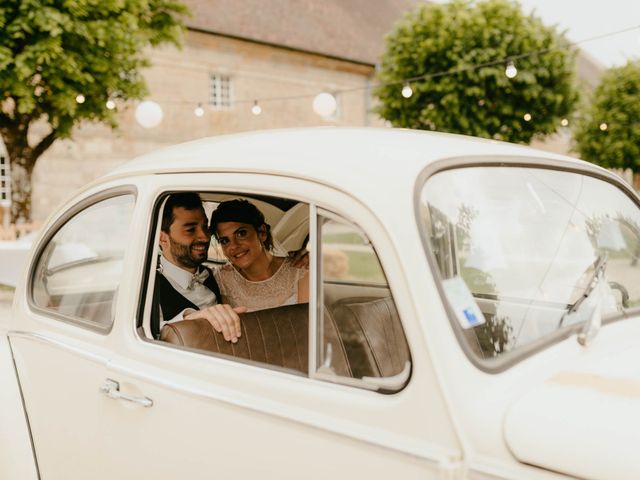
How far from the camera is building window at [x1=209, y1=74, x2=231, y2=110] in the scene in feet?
95.9

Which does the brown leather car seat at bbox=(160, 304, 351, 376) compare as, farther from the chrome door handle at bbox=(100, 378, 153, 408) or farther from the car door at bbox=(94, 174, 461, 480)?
the chrome door handle at bbox=(100, 378, 153, 408)

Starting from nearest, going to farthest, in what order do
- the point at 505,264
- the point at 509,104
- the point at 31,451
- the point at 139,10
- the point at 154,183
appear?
the point at 505,264 < the point at 154,183 < the point at 31,451 < the point at 139,10 < the point at 509,104

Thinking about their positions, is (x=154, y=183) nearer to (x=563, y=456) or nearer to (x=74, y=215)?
(x=74, y=215)

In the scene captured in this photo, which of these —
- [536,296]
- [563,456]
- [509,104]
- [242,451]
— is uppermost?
[509,104]

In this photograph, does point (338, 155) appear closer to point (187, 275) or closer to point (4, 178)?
point (187, 275)

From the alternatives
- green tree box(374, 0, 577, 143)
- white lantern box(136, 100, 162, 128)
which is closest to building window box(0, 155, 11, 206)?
white lantern box(136, 100, 162, 128)

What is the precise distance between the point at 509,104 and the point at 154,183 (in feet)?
79.7

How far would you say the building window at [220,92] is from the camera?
1151 inches

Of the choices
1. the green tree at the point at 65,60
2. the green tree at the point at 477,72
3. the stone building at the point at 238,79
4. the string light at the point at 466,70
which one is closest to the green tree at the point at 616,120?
the string light at the point at 466,70

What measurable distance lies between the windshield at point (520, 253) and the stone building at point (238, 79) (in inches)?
893

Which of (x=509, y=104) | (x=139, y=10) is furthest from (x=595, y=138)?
(x=139, y=10)

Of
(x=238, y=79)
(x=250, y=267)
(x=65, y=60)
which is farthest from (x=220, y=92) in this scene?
(x=250, y=267)

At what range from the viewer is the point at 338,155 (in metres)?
1.88

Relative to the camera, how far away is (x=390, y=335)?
248 centimetres
